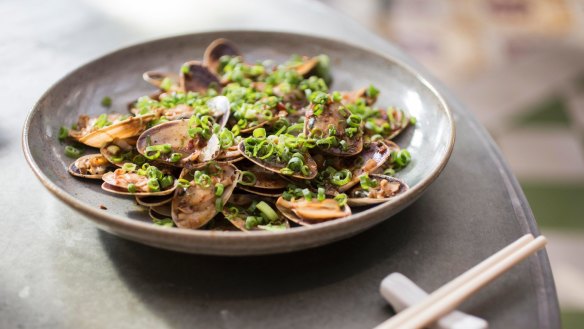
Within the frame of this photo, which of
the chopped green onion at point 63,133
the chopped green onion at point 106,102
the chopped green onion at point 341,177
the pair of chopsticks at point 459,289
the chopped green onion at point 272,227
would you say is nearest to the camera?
the pair of chopsticks at point 459,289

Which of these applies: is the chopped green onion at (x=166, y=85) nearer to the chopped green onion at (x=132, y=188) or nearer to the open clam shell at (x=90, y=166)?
the open clam shell at (x=90, y=166)

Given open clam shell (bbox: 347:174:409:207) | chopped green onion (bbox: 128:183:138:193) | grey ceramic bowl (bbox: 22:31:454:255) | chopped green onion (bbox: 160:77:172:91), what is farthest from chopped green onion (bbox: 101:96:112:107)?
open clam shell (bbox: 347:174:409:207)

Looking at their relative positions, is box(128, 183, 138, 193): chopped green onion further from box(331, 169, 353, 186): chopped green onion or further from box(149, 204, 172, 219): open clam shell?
box(331, 169, 353, 186): chopped green onion

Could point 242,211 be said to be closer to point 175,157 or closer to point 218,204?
point 218,204

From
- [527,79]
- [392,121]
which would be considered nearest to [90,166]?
[392,121]

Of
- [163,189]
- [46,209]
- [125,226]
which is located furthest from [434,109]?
[46,209]

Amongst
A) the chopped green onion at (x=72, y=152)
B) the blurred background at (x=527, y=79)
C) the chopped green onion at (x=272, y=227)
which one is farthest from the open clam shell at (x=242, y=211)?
the blurred background at (x=527, y=79)
